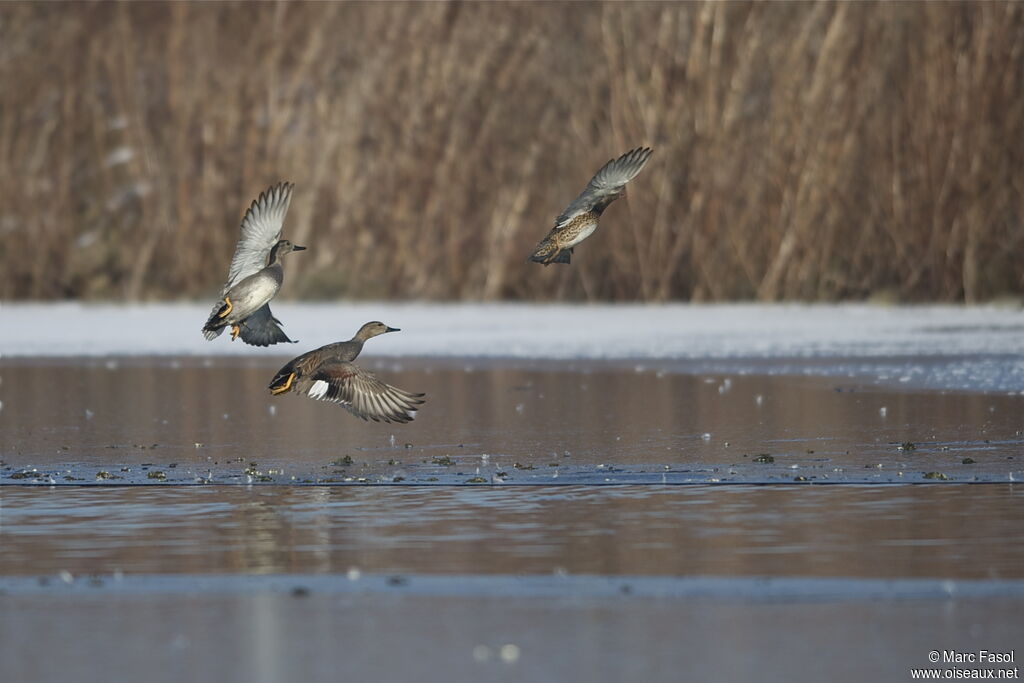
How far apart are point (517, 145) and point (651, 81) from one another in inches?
79.3

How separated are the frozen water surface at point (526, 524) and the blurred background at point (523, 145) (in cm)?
753

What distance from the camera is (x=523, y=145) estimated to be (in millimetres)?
26734

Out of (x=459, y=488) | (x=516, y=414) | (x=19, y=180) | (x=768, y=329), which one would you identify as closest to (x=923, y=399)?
(x=516, y=414)

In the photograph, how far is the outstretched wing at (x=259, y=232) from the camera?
406 inches

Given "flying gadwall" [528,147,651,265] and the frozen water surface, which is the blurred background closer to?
the frozen water surface

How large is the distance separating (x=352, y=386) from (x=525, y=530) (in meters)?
1.63

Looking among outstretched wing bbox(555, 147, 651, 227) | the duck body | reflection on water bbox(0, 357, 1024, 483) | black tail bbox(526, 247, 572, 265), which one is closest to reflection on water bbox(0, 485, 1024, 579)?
reflection on water bbox(0, 357, 1024, 483)

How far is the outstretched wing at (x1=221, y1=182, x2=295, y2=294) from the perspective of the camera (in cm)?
1030

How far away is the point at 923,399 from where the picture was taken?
14164mm

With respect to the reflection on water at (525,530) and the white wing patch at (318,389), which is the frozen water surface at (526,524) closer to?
the reflection on water at (525,530)

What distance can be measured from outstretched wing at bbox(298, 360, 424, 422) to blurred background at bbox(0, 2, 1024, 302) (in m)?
15.5

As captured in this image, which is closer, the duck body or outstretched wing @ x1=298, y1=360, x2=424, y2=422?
outstretched wing @ x1=298, y1=360, x2=424, y2=422

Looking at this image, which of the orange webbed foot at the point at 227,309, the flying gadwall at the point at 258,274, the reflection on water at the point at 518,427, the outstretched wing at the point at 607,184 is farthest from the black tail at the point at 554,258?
the orange webbed foot at the point at 227,309

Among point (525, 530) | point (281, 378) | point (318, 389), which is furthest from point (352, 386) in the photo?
point (525, 530)
